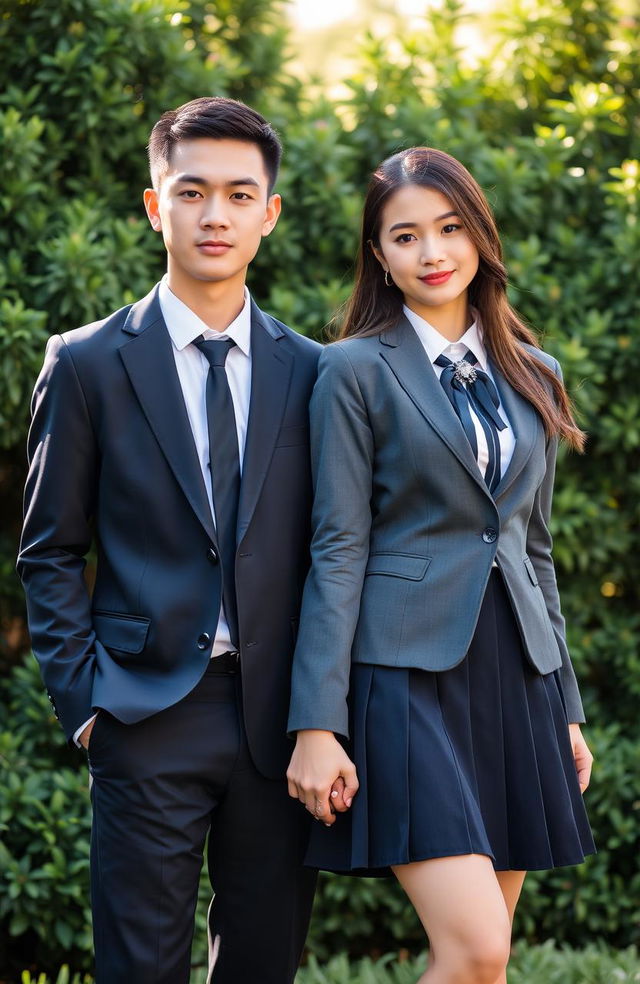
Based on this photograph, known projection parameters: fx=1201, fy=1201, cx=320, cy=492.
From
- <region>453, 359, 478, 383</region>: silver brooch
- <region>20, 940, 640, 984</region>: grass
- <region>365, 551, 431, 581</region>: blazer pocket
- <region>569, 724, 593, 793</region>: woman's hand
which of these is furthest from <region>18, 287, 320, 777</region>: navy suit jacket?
<region>20, 940, 640, 984</region>: grass

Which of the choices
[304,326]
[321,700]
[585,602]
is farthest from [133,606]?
[585,602]

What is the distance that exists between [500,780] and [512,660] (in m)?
0.27

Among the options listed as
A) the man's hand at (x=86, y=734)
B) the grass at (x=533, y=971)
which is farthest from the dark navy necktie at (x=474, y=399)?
the grass at (x=533, y=971)

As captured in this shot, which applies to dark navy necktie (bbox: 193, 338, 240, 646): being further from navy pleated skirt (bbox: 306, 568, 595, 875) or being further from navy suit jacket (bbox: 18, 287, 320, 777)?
navy pleated skirt (bbox: 306, 568, 595, 875)

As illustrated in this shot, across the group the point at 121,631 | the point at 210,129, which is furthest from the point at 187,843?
the point at 210,129

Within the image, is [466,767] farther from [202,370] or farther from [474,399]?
[202,370]

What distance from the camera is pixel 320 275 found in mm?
4570

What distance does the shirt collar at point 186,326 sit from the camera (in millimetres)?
2807

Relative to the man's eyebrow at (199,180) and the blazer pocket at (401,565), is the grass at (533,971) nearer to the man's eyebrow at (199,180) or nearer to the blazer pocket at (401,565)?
the blazer pocket at (401,565)

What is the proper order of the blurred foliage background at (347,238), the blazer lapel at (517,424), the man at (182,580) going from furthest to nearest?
the blurred foliage background at (347,238) → the blazer lapel at (517,424) → the man at (182,580)

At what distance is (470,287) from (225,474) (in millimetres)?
827

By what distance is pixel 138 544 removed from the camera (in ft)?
8.87

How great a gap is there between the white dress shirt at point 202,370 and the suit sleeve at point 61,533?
0.81 feet

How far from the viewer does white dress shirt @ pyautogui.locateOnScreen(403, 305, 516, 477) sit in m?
2.80
